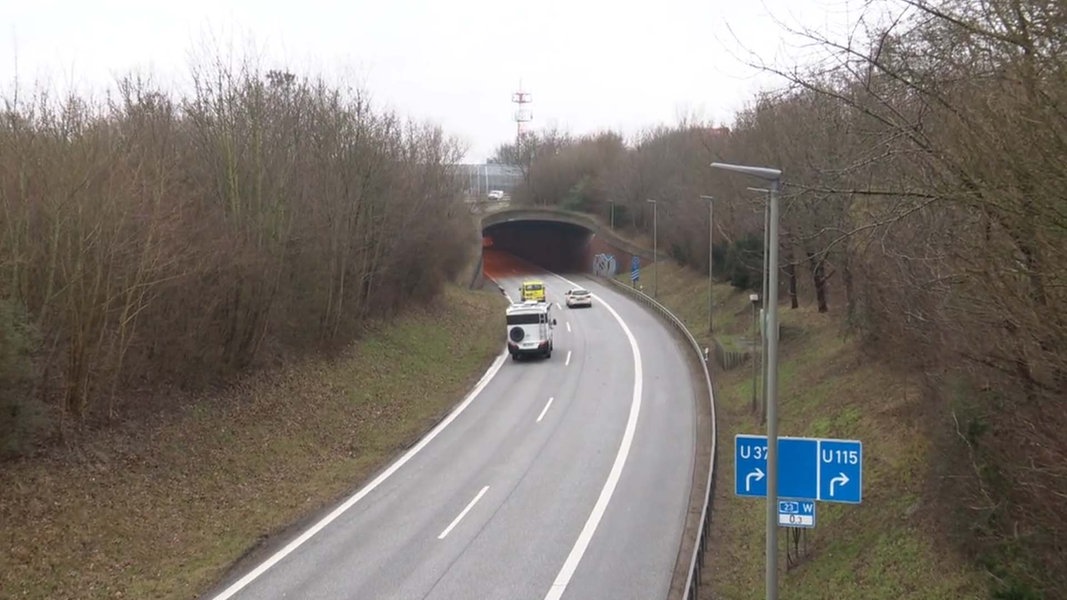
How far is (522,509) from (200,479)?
6.90 metres

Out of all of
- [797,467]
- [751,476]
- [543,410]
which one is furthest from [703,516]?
[543,410]

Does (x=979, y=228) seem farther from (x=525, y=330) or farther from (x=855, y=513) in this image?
(x=525, y=330)

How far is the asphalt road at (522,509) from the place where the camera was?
46.9 ft

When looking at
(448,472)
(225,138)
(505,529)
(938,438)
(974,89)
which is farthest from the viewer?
(225,138)

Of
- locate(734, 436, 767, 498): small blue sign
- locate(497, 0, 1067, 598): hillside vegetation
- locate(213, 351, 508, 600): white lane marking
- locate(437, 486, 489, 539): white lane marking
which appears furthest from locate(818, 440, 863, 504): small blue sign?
locate(213, 351, 508, 600): white lane marking

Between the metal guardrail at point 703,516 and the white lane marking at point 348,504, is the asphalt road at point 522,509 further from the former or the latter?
the metal guardrail at point 703,516

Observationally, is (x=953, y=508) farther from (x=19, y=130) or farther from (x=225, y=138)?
(x=225, y=138)

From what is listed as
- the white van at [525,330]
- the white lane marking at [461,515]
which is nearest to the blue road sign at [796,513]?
the white lane marking at [461,515]

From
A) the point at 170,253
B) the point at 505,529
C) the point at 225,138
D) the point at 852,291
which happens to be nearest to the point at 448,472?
the point at 505,529

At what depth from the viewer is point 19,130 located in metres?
17.8

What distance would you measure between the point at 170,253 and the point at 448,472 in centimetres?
817

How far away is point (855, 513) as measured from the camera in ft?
51.0

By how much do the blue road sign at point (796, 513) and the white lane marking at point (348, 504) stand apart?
8.67m

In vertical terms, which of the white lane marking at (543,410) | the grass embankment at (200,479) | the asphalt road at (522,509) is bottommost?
the white lane marking at (543,410)
